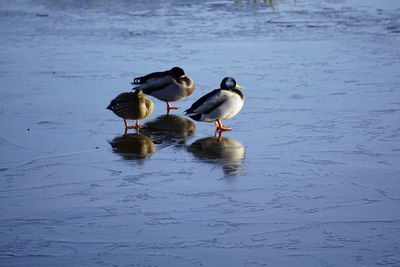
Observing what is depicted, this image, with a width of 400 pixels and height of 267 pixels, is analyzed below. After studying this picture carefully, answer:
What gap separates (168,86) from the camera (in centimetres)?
841

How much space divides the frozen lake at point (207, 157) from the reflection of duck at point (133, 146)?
0.01 m

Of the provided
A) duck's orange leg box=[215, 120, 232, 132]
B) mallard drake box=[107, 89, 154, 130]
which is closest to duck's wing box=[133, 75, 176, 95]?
mallard drake box=[107, 89, 154, 130]

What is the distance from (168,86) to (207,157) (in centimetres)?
220

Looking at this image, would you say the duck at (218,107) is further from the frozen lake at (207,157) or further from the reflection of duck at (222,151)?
the reflection of duck at (222,151)

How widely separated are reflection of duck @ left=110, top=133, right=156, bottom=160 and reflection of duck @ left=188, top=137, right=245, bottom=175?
1.31 feet

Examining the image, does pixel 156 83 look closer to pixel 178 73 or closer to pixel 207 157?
pixel 178 73

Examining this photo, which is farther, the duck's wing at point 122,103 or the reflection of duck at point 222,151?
the duck's wing at point 122,103

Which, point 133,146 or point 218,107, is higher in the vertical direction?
point 218,107

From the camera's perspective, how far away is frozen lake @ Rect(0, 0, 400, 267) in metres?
4.38

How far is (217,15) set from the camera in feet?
51.9

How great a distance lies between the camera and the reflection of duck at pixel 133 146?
6.50 meters

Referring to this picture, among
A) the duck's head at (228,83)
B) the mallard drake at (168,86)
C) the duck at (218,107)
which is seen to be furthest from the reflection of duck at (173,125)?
the duck's head at (228,83)

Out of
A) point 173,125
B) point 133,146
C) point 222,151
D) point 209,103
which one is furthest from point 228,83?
point 133,146

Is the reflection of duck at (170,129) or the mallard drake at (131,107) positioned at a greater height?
the mallard drake at (131,107)
